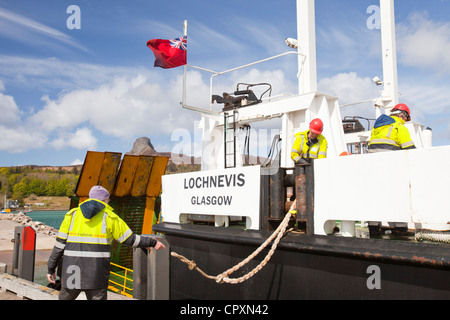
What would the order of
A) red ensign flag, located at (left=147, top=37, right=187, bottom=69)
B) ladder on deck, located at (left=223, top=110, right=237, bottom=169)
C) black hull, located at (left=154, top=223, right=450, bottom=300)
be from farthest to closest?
red ensign flag, located at (left=147, top=37, right=187, bottom=69) < ladder on deck, located at (left=223, top=110, right=237, bottom=169) < black hull, located at (left=154, top=223, right=450, bottom=300)

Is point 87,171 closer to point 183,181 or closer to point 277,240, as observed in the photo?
point 183,181

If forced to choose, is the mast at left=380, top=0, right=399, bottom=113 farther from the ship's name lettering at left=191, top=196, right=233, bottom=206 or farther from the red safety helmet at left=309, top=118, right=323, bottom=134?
the ship's name lettering at left=191, top=196, right=233, bottom=206

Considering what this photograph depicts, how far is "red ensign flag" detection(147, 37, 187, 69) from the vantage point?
6.77 metres

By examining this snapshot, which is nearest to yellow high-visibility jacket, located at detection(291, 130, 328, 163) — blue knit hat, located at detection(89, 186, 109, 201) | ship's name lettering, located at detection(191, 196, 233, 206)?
ship's name lettering, located at detection(191, 196, 233, 206)

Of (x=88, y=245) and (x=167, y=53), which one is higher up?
(x=167, y=53)

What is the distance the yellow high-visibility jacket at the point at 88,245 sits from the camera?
10.1 feet

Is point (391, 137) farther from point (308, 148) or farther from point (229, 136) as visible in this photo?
point (229, 136)

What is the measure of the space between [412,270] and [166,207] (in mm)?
3701

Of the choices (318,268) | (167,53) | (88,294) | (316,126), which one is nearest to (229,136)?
(167,53)

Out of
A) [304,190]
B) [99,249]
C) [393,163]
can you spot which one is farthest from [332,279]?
[99,249]

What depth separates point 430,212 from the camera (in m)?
A: 2.86

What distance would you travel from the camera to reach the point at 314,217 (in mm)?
3635

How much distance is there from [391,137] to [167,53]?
449 cm

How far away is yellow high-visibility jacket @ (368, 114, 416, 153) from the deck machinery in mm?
597
